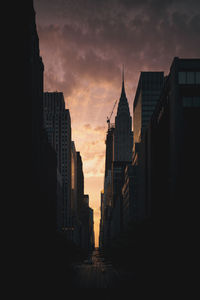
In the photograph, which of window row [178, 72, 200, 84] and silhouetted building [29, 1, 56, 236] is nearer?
silhouetted building [29, 1, 56, 236]

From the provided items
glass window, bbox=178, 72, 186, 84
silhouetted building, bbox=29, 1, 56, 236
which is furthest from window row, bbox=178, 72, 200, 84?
silhouetted building, bbox=29, 1, 56, 236

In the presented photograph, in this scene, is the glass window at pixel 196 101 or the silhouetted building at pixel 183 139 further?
the glass window at pixel 196 101

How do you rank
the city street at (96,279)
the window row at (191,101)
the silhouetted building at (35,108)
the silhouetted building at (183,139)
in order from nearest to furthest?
the city street at (96,279) < the silhouetted building at (183,139) < the silhouetted building at (35,108) < the window row at (191,101)

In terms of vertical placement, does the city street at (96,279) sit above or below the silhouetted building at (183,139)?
below

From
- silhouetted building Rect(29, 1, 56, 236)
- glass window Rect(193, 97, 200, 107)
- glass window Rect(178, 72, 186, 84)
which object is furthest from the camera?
glass window Rect(178, 72, 186, 84)

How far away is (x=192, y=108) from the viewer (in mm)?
81312

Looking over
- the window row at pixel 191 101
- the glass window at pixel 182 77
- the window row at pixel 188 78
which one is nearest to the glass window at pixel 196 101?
the window row at pixel 191 101

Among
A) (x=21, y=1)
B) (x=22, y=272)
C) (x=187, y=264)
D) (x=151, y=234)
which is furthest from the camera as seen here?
(x=151, y=234)

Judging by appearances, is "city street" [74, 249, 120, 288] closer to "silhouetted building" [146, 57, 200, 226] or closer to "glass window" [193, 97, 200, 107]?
"silhouetted building" [146, 57, 200, 226]

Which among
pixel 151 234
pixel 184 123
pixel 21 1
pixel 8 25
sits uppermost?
pixel 21 1

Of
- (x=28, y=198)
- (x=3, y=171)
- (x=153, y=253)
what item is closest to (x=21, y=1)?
(x=3, y=171)

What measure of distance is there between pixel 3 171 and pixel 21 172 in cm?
1581

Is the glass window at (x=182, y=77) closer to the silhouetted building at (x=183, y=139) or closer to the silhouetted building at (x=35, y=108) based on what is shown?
the silhouetted building at (x=183, y=139)

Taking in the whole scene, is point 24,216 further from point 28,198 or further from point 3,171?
point 3,171
